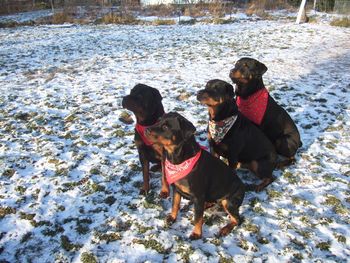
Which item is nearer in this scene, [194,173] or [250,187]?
[194,173]

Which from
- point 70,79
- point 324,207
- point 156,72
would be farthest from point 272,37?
point 324,207

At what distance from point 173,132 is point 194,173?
48 cm

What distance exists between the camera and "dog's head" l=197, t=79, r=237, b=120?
3.99 metres

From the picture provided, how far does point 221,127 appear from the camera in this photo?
412cm

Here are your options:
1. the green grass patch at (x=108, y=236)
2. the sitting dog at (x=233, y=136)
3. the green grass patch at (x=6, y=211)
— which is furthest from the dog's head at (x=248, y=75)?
the green grass patch at (x=6, y=211)

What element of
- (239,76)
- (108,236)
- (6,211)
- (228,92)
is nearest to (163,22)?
(239,76)

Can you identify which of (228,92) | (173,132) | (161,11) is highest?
(161,11)

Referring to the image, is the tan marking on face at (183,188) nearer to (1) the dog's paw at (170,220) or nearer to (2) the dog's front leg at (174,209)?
(2) the dog's front leg at (174,209)

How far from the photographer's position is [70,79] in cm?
901

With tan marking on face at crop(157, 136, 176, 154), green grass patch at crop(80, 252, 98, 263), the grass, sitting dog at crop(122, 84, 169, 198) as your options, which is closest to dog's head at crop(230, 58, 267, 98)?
sitting dog at crop(122, 84, 169, 198)

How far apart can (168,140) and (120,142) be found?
8.16 feet

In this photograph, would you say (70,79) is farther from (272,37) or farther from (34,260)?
(272,37)

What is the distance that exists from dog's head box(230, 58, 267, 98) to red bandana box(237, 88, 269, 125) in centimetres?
10

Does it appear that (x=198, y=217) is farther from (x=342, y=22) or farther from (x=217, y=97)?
(x=342, y=22)
